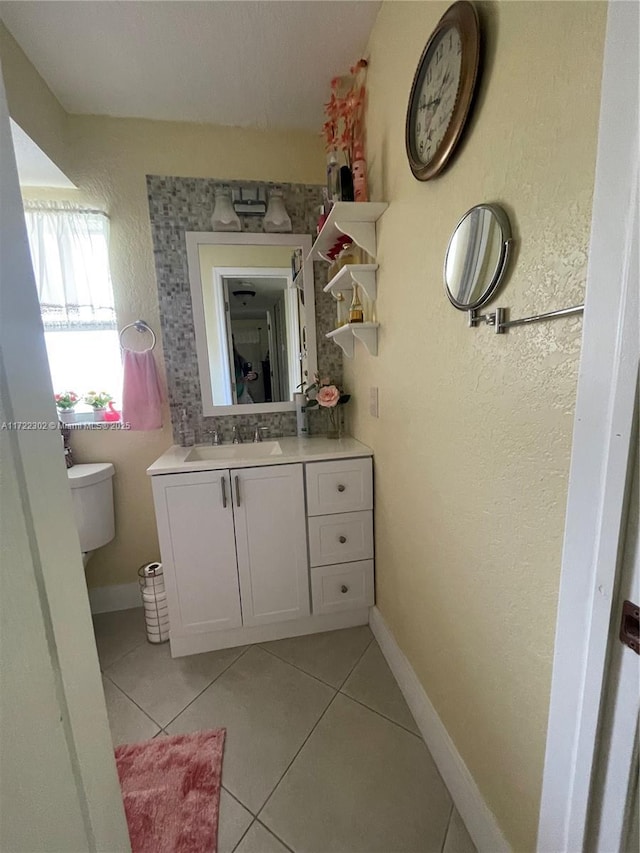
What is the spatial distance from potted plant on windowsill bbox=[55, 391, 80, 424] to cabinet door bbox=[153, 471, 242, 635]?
77 centimetres

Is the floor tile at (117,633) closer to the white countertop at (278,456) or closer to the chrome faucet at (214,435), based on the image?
the white countertop at (278,456)

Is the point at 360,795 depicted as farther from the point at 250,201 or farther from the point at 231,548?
the point at 250,201

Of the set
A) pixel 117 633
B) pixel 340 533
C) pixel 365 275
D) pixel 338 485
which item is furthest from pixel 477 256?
pixel 117 633

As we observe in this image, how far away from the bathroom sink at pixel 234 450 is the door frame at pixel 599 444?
1520 mm

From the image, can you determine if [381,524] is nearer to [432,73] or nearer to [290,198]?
[432,73]

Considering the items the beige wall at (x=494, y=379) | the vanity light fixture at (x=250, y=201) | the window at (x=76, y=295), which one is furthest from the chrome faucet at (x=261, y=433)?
the vanity light fixture at (x=250, y=201)

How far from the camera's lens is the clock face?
86 cm

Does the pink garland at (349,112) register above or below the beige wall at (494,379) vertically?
above

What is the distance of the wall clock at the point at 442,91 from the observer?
80 centimetres

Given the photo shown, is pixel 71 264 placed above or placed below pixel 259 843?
above

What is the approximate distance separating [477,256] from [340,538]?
1346mm

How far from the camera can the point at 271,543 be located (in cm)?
170

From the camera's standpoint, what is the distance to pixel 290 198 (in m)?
1.97

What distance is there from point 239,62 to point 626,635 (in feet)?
7.21
